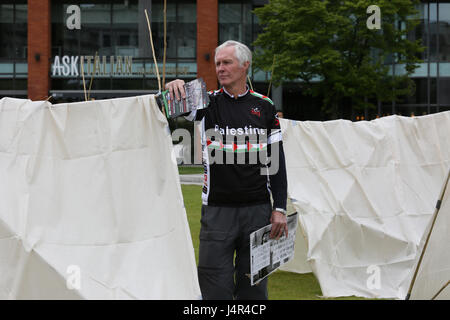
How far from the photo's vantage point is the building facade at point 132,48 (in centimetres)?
3350

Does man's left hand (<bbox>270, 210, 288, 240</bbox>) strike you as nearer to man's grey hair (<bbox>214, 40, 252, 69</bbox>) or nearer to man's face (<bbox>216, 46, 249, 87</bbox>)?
man's face (<bbox>216, 46, 249, 87</bbox>)

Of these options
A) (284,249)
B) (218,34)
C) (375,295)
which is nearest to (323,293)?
(375,295)

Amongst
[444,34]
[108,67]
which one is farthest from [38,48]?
[444,34]

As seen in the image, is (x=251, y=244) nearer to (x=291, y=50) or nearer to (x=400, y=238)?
(x=400, y=238)

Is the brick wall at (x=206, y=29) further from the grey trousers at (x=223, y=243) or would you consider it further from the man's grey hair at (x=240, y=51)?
the grey trousers at (x=223, y=243)

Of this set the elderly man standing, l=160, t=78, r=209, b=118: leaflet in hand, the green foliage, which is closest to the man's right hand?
l=160, t=78, r=209, b=118: leaflet in hand

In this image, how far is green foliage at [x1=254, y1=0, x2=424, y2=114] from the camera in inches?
1133

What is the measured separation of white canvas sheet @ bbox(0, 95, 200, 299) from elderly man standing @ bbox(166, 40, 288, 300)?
0.46 meters

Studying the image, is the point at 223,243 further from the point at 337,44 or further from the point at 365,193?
the point at 337,44

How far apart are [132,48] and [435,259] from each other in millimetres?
31113

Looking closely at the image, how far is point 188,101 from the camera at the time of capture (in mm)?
3674

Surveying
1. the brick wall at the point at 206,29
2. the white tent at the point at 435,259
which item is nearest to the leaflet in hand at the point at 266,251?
the white tent at the point at 435,259
